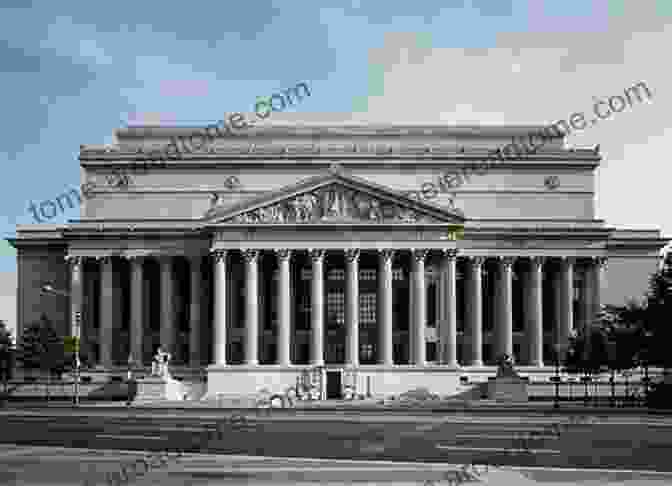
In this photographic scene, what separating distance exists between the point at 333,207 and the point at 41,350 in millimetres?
32988

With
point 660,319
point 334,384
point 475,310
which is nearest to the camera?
point 660,319

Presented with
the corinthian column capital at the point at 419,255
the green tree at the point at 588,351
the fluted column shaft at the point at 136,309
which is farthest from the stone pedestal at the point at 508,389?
the fluted column shaft at the point at 136,309

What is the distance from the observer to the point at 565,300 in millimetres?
99938

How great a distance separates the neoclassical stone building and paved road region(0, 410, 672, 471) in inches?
1780

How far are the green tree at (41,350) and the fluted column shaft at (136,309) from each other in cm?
846

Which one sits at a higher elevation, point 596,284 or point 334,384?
point 596,284

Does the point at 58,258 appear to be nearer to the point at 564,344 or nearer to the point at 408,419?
the point at 564,344

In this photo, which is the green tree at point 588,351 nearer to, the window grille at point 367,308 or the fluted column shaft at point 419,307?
the fluted column shaft at point 419,307

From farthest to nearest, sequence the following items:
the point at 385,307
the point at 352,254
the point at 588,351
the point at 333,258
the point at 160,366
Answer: the point at 333,258, the point at 352,254, the point at 385,307, the point at 160,366, the point at 588,351

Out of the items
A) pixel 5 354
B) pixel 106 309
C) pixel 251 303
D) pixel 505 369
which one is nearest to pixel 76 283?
pixel 106 309

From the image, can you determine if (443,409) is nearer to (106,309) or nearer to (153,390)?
(153,390)

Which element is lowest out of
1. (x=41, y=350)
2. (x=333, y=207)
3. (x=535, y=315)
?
(x=41, y=350)

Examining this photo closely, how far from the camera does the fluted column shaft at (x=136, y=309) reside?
327 ft

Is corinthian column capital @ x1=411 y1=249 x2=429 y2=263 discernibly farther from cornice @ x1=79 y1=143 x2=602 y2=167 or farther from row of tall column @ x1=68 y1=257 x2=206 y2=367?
row of tall column @ x1=68 y1=257 x2=206 y2=367
